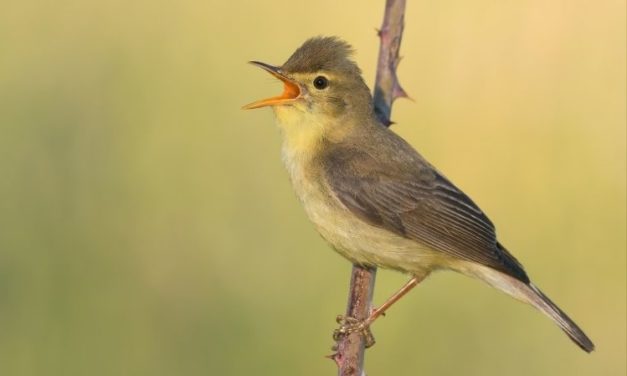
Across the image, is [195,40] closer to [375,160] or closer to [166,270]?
[166,270]

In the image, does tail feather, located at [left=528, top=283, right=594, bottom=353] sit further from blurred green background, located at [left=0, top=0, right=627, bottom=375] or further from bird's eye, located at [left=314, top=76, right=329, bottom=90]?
bird's eye, located at [left=314, top=76, right=329, bottom=90]

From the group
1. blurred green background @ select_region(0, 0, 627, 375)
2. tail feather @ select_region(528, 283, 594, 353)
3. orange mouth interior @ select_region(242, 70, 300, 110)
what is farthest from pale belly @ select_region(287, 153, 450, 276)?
blurred green background @ select_region(0, 0, 627, 375)

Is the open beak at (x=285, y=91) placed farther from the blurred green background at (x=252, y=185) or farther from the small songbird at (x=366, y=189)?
the blurred green background at (x=252, y=185)

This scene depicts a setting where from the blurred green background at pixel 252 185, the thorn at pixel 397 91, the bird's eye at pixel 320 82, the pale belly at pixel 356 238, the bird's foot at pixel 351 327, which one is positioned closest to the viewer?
the bird's foot at pixel 351 327

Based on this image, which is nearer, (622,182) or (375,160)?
(375,160)

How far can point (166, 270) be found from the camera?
679 centimetres

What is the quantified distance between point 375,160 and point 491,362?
1.48 m

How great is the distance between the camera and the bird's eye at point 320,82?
18.1ft

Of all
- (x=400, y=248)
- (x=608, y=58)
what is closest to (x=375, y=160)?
(x=400, y=248)

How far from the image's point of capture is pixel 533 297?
5.29 metres

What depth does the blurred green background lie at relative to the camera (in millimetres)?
6375

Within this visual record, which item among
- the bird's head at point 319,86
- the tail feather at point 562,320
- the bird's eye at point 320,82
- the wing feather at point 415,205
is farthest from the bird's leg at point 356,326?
the bird's eye at point 320,82

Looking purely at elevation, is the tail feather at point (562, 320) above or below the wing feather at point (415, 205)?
below

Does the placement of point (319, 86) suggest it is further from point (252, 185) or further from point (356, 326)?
point (252, 185)
